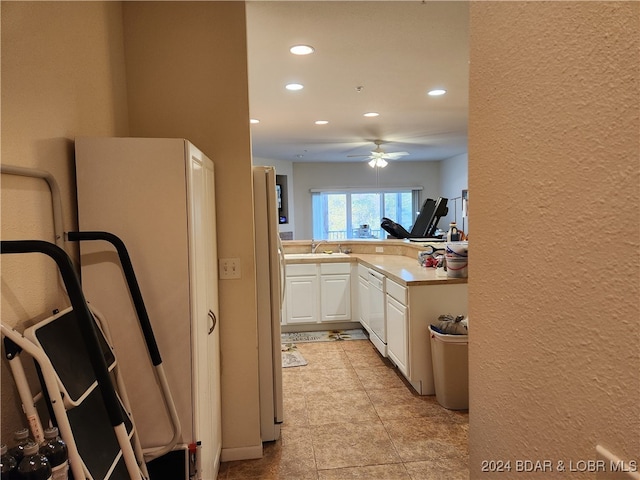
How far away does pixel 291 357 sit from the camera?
4203mm

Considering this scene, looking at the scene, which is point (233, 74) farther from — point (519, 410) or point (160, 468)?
point (519, 410)

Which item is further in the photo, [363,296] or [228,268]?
[363,296]

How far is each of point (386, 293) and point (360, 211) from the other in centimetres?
636

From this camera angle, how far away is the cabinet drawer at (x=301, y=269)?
190 inches

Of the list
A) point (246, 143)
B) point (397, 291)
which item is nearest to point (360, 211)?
point (397, 291)

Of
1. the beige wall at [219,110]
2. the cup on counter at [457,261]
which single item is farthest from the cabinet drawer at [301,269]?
the beige wall at [219,110]

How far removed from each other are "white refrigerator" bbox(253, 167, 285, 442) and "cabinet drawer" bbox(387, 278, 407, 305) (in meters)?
1.10

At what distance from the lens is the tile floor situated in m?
2.35

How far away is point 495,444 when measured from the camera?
0.84 meters

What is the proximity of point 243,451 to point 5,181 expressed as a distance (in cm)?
192

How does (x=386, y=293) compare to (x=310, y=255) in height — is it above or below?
below

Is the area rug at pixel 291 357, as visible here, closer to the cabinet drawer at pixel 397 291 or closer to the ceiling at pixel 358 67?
the cabinet drawer at pixel 397 291

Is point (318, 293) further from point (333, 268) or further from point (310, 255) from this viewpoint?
point (310, 255)

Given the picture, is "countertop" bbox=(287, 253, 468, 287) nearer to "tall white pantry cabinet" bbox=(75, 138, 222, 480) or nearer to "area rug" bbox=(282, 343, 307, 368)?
"area rug" bbox=(282, 343, 307, 368)
